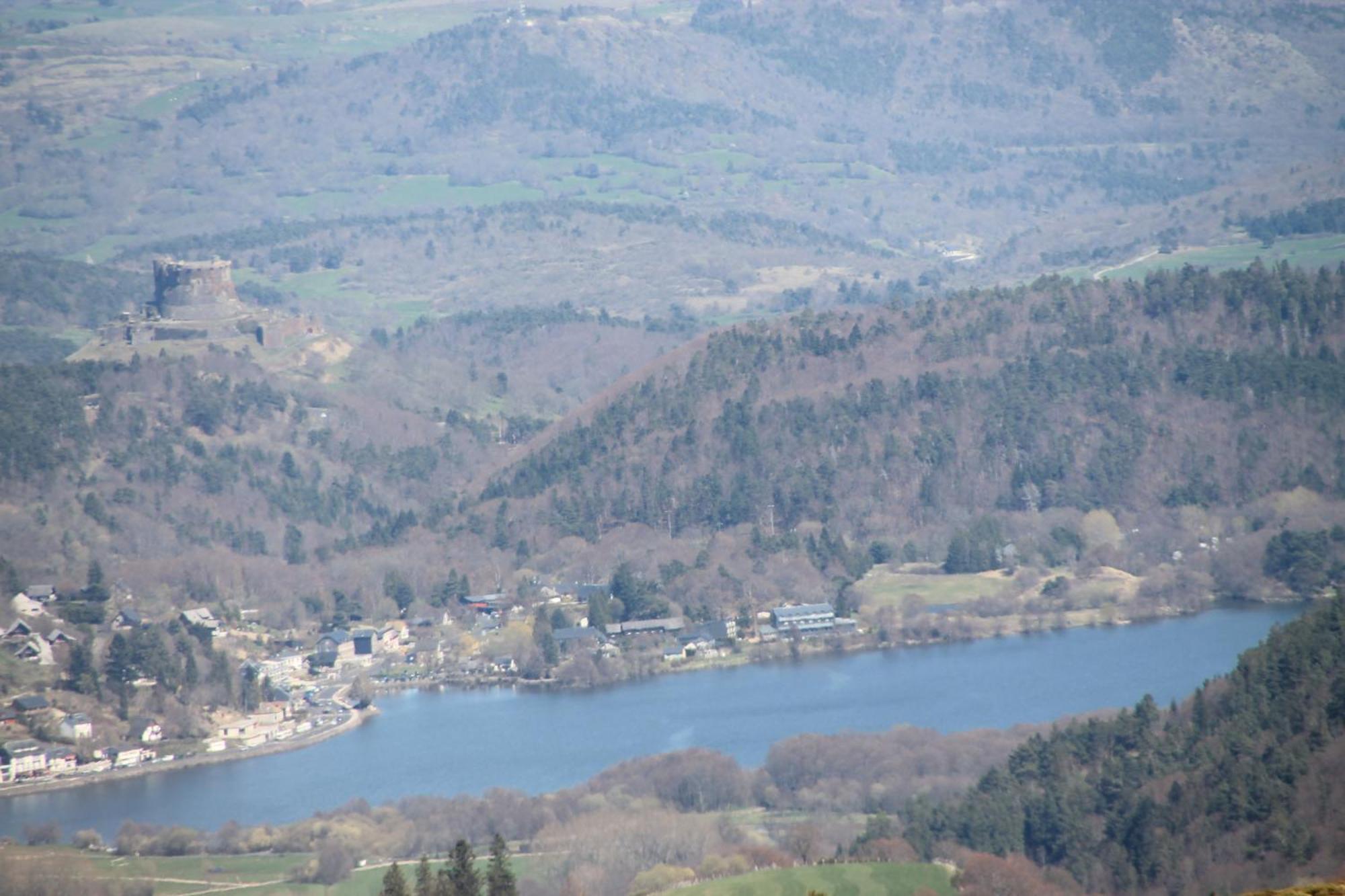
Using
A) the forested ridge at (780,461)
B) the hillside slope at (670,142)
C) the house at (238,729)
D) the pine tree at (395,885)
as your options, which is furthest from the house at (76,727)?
the hillside slope at (670,142)

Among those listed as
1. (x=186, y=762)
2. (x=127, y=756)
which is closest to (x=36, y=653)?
(x=127, y=756)

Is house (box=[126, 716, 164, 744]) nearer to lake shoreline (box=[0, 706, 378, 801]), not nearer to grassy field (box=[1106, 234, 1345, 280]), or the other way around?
lake shoreline (box=[0, 706, 378, 801])

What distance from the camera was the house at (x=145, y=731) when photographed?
2258 inches

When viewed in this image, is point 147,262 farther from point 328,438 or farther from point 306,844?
point 306,844

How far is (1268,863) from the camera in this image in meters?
39.5

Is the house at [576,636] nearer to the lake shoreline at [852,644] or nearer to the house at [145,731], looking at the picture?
the lake shoreline at [852,644]

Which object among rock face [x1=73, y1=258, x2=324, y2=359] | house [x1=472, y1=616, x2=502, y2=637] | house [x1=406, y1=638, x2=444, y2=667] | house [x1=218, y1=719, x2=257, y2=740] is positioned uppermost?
rock face [x1=73, y1=258, x2=324, y2=359]

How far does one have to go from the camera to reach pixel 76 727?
186ft

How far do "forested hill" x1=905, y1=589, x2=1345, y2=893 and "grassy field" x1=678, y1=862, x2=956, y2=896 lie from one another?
8.22 ft

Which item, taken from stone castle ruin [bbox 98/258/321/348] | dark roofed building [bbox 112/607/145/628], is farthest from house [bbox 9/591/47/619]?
stone castle ruin [bbox 98/258/321/348]

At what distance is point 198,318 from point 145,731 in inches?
1333

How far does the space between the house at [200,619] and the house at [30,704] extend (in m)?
6.93

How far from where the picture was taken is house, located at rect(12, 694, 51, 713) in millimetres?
56906

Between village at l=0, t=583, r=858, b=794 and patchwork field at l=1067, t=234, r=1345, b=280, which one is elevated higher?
patchwork field at l=1067, t=234, r=1345, b=280
